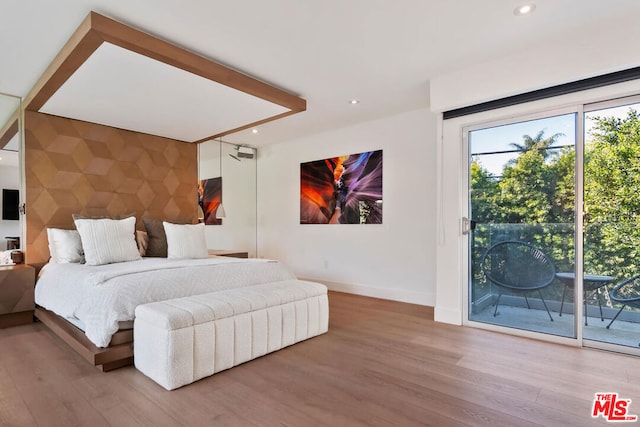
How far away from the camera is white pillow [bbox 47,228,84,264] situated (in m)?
3.47

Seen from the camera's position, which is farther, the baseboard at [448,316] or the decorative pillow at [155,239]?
the decorative pillow at [155,239]

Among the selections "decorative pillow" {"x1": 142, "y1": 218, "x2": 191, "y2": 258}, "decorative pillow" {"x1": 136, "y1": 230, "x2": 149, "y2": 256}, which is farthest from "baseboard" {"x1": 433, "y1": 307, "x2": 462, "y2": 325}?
"decorative pillow" {"x1": 136, "y1": 230, "x2": 149, "y2": 256}

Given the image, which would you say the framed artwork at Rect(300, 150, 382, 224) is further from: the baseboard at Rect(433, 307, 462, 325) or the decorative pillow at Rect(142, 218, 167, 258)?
the decorative pillow at Rect(142, 218, 167, 258)

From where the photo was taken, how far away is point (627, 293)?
266 cm

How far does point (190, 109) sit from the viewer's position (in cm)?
374

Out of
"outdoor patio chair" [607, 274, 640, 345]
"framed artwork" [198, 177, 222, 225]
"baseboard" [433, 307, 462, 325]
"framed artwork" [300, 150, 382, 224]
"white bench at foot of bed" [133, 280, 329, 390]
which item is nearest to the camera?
"white bench at foot of bed" [133, 280, 329, 390]

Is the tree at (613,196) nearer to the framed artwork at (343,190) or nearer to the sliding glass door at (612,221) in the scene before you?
the sliding glass door at (612,221)

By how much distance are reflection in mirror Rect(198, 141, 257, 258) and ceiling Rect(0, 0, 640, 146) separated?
2.31m

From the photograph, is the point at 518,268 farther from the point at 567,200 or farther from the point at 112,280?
the point at 112,280

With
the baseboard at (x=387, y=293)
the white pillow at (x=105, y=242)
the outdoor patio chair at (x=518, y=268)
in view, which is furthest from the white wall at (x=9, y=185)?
the outdoor patio chair at (x=518, y=268)

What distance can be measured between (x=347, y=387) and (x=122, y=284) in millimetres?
1748

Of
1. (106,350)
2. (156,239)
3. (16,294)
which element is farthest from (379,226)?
(16,294)

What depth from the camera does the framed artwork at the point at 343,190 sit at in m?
4.73

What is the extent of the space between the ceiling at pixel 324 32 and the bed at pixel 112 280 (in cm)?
151
